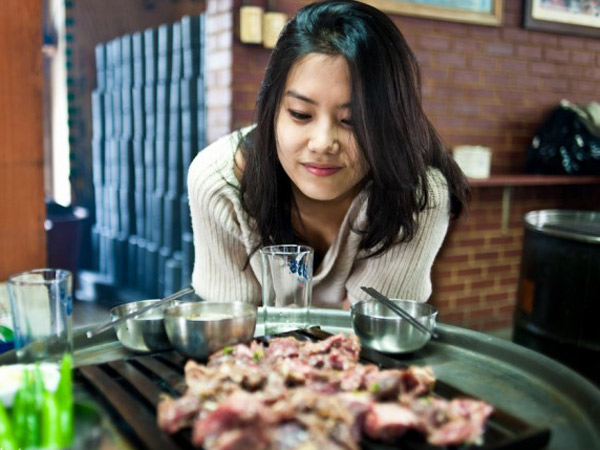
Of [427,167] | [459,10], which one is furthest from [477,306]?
[427,167]

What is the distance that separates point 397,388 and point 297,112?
2.58ft

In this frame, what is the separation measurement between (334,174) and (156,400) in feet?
2.56

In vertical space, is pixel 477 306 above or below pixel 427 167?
below

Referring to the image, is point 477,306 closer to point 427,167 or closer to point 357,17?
point 427,167

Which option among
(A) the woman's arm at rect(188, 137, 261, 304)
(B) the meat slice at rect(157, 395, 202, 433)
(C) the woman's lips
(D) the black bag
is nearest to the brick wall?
(D) the black bag

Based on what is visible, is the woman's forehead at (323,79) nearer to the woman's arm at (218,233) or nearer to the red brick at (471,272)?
the woman's arm at (218,233)

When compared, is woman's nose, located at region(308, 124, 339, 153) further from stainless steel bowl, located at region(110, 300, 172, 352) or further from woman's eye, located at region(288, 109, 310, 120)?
stainless steel bowl, located at region(110, 300, 172, 352)

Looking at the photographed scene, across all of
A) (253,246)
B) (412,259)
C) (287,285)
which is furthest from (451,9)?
(287,285)

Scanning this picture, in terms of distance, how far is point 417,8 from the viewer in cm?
348

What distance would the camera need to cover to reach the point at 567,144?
382 cm

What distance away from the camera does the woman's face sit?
146 centimetres

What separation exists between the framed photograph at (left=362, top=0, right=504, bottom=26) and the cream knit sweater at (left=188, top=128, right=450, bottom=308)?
6.18ft

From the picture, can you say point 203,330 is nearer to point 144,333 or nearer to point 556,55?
point 144,333

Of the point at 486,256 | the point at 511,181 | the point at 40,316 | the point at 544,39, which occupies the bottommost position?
the point at 486,256
